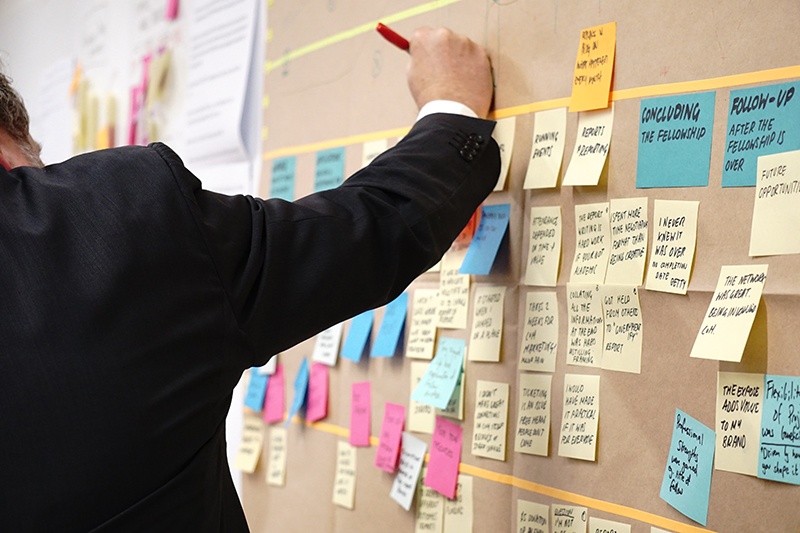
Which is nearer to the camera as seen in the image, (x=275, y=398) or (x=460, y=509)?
(x=460, y=509)

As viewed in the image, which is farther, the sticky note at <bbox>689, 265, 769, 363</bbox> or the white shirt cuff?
the white shirt cuff

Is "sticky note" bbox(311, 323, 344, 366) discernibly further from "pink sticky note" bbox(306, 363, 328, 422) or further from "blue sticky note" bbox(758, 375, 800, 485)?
"blue sticky note" bbox(758, 375, 800, 485)

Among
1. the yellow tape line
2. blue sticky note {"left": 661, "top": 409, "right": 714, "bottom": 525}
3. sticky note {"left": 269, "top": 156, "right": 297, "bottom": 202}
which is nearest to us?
blue sticky note {"left": 661, "top": 409, "right": 714, "bottom": 525}

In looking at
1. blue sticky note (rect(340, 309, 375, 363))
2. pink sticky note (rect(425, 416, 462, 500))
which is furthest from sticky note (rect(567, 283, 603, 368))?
blue sticky note (rect(340, 309, 375, 363))

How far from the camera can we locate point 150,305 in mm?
619

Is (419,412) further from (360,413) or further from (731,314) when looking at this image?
(731,314)

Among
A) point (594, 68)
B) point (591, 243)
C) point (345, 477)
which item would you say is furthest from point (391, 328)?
point (594, 68)

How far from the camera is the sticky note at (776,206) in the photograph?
65cm

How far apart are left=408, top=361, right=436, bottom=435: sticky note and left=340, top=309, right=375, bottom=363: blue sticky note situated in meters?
0.12

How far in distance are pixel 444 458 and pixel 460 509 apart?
0.07m

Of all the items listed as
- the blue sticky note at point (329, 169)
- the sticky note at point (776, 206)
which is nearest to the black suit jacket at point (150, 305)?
the sticky note at point (776, 206)

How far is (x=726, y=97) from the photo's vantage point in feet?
2.32

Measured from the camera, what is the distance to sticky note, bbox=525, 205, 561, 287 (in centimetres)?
85

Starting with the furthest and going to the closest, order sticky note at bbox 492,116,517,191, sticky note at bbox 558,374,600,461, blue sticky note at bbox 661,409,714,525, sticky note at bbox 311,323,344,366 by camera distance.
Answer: sticky note at bbox 311,323,344,366 < sticky note at bbox 492,116,517,191 < sticky note at bbox 558,374,600,461 < blue sticky note at bbox 661,409,714,525
